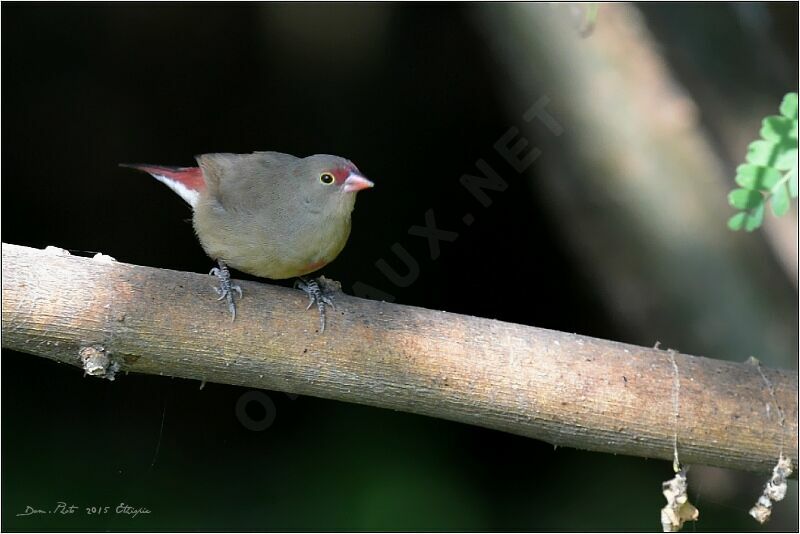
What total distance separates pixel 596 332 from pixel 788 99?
2.91 metres

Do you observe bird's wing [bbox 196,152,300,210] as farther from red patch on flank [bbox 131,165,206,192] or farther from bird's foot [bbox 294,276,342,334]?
bird's foot [bbox 294,276,342,334]

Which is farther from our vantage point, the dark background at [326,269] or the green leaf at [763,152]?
the dark background at [326,269]

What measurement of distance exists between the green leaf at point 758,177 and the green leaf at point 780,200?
2 cm

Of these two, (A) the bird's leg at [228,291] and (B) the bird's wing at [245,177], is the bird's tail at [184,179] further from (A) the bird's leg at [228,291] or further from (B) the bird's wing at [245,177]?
(A) the bird's leg at [228,291]

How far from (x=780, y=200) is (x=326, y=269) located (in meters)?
2.91

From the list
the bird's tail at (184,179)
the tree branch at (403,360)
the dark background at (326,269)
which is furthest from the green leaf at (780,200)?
the dark background at (326,269)

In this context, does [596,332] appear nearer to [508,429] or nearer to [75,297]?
[508,429]

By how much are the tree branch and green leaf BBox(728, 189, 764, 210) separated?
62 centimetres

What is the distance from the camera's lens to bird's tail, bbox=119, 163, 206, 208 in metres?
3.14

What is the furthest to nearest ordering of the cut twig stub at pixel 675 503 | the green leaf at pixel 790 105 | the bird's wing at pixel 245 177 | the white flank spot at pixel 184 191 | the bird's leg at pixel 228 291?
the white flank spot at pixel 184 191 → the bird's wing at pixel 245 177 → the cut twig stub at pixel 675 503 → the bird's leg at pixel 228 291 → the green leaf at pixel 790 105

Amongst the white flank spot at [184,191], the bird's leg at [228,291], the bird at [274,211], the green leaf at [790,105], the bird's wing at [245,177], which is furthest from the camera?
the white flank spot at [184,191]

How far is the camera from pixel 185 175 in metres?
3.21

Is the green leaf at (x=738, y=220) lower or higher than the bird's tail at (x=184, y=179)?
lower

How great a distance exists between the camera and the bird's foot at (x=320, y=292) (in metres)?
2.49
